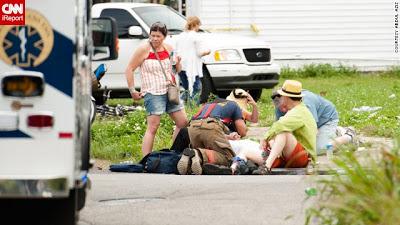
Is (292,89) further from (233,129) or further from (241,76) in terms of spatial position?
(241,76)

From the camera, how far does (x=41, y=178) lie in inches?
280

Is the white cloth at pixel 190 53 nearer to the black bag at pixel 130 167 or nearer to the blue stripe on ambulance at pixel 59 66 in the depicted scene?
the black bag at pixel 130 167

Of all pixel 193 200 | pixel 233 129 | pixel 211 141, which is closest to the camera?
Answer: pixel 193 200

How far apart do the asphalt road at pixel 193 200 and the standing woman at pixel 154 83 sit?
1192 millimetres

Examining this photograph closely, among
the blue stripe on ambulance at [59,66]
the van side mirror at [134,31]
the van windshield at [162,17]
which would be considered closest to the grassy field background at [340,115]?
the van windshield at [162,17]

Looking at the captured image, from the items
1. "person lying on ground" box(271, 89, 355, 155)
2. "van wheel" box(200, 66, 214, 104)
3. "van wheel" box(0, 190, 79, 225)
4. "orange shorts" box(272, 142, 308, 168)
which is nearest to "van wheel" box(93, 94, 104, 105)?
"van wheel" box(200, 66, 214, 104)

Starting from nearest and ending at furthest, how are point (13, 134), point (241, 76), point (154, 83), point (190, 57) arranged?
point (13, 134) → point (154, 83) → point (190, 57) → point (241, 76)

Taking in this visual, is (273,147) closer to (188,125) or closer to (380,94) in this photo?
(188,125)

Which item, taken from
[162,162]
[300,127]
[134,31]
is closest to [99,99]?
[134,31]

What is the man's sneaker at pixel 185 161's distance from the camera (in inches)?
490

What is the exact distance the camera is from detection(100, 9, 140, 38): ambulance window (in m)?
21.0

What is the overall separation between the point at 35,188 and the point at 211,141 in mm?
5590

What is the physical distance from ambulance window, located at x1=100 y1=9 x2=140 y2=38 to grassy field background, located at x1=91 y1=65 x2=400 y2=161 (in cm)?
154

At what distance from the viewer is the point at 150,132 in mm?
13711
